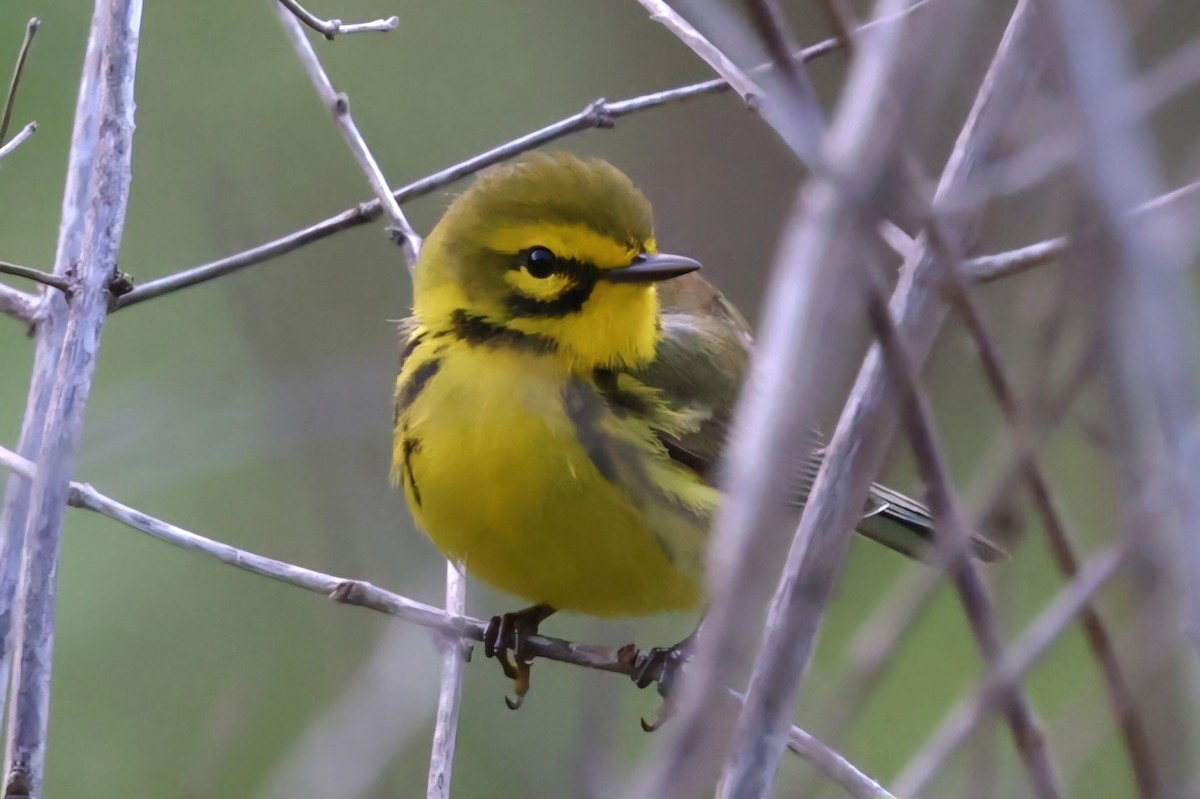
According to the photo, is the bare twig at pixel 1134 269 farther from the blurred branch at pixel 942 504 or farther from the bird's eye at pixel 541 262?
the bird's eye at pixel 541 262

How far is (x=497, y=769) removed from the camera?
4.32 meters

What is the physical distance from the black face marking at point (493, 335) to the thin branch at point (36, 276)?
1124 millimetres

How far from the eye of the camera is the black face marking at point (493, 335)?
3498mm

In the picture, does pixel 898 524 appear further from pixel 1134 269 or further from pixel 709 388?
pixel 1134 269

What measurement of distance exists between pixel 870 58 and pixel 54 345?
1.73 meters

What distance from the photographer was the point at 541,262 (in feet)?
11.6

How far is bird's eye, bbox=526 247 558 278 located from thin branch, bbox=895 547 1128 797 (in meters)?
1.83

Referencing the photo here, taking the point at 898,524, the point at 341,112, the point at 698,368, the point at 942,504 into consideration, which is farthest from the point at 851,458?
the point at 898,524

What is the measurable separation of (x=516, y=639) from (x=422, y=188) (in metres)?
1.13

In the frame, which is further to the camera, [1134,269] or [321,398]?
[321,398]

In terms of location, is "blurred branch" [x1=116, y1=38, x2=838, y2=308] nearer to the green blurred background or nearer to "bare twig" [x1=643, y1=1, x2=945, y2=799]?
the green blurred background

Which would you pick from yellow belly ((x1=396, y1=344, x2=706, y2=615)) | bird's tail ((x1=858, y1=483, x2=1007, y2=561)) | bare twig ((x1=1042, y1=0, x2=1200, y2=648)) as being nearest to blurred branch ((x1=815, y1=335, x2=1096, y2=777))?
bare twig ((x1=1042, y1=0, x2=1200, y2=648))

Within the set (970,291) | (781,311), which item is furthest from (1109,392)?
(781,311)

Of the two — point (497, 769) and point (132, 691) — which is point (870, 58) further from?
point (132, 691)
